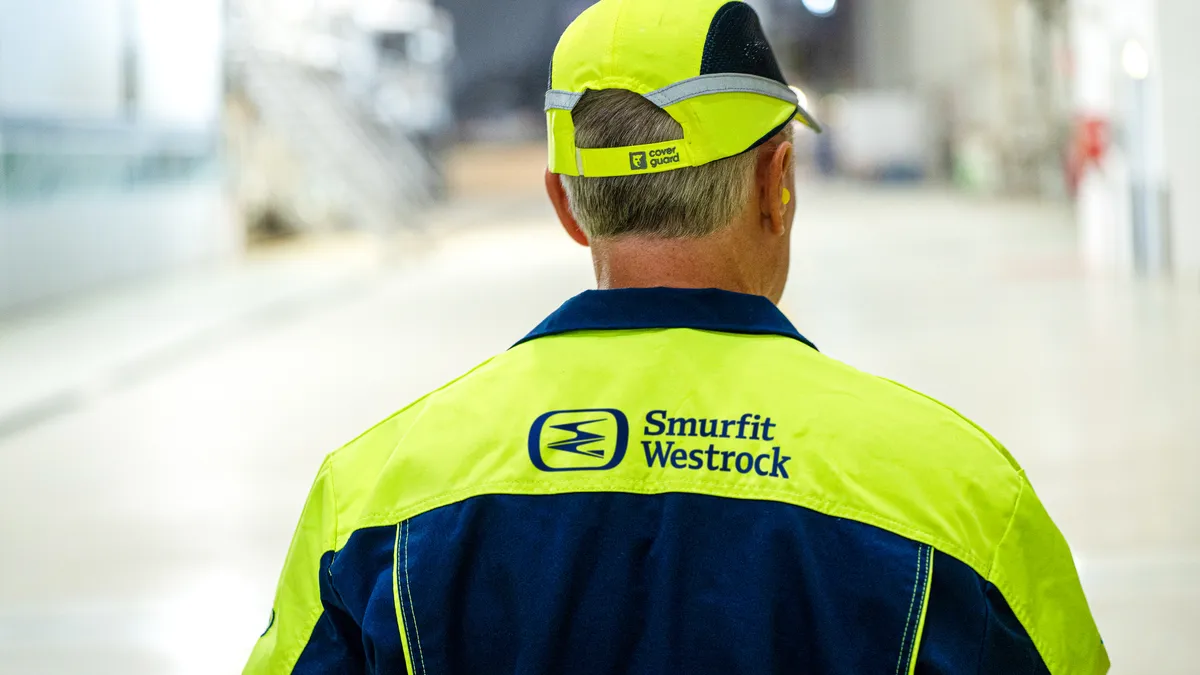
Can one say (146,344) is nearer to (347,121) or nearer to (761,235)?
(761,235)

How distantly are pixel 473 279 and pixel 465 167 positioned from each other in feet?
89.1

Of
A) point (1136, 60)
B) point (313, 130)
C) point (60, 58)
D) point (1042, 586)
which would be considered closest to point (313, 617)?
point (1042, 586)

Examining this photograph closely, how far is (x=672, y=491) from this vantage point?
3.67ft

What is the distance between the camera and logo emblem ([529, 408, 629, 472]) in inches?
44.9

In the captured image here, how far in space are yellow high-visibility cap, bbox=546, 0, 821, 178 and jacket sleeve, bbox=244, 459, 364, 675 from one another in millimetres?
411

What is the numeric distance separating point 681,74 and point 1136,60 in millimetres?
11791

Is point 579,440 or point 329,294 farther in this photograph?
point 329,294

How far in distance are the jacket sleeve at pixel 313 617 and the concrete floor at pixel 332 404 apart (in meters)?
2.61

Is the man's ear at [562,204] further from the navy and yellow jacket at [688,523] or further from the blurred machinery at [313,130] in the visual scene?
the blurred machinery at [313,130]

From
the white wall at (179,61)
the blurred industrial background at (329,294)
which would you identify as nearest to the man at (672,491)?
the blurred industrial background at (329,294)

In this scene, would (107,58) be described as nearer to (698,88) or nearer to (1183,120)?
(1183,120)

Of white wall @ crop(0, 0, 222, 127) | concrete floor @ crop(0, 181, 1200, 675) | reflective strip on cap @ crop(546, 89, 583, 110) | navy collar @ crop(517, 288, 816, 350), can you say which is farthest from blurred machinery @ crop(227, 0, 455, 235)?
navy collar @ crop(517, 288, 816, 350)

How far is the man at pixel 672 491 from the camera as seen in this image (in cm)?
109

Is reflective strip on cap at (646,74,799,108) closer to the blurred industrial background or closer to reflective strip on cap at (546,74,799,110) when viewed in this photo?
reflective strip on cap at (546,74,799,110)
